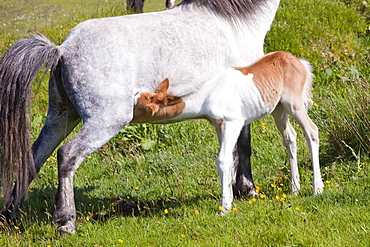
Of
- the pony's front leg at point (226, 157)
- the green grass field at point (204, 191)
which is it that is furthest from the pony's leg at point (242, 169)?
the pony's front leg at point (226, 157)

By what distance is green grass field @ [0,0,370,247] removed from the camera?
394cm

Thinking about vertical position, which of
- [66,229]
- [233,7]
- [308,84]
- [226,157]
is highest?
[233,7]

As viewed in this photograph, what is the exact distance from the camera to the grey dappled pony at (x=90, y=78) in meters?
4.19

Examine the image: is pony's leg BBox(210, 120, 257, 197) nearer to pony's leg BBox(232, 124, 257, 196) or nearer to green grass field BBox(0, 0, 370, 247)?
pony's leg BBox(232, 124, 257, 196)

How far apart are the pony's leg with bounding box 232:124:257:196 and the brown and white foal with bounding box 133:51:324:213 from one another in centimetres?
55

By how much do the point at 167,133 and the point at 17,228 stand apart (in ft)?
10.8

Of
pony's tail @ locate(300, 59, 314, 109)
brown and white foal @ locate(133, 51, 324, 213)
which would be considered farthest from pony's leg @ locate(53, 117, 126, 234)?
pony's tail @ locate(300, 59, 314, 109)

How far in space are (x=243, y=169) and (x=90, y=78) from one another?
6.41 feet

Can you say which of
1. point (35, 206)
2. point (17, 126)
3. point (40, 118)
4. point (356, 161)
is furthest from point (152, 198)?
point (40, 118)

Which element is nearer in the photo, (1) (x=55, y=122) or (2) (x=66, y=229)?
(2) (x=66, y=229)

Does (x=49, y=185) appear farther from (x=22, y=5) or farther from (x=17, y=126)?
(x=22, y=5)

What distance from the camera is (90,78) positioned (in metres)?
4.16

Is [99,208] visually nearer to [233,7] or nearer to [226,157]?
[226,157]

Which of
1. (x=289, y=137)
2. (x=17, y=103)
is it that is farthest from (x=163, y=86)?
(x=289, y=137)
